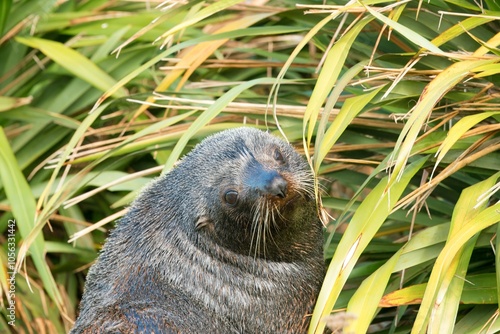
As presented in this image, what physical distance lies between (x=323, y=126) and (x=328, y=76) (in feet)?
0.67

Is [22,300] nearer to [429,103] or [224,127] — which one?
[224,127]

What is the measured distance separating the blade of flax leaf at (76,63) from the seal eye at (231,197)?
73.6 inches

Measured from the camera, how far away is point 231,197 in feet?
10.9

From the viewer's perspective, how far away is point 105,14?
225 inches

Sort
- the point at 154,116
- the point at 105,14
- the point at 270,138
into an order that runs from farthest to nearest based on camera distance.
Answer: the point at 105,14, the point at 154,116, the point at 270,138

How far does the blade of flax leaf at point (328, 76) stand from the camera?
327 cm

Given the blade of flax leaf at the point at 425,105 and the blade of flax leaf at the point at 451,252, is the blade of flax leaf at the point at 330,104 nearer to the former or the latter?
the blade of flax leaf at the point at 425,105

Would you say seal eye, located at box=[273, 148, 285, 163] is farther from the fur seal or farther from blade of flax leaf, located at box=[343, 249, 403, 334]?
blade of flax leaf, located at box=[343, 249, 403, 334]

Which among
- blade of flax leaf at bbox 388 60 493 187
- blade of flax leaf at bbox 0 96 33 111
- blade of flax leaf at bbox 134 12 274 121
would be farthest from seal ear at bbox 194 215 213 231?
blade of flax leaf at bbox 0 96 33 111

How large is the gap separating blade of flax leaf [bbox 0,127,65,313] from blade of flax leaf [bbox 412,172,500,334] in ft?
6.21

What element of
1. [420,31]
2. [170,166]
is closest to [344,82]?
[420,31]

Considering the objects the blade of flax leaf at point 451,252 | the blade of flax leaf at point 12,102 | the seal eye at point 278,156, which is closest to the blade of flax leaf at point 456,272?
the blade of flax leaf at point 451,252

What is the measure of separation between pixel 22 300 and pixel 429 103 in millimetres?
2597

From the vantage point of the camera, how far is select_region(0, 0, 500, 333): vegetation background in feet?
10.2
